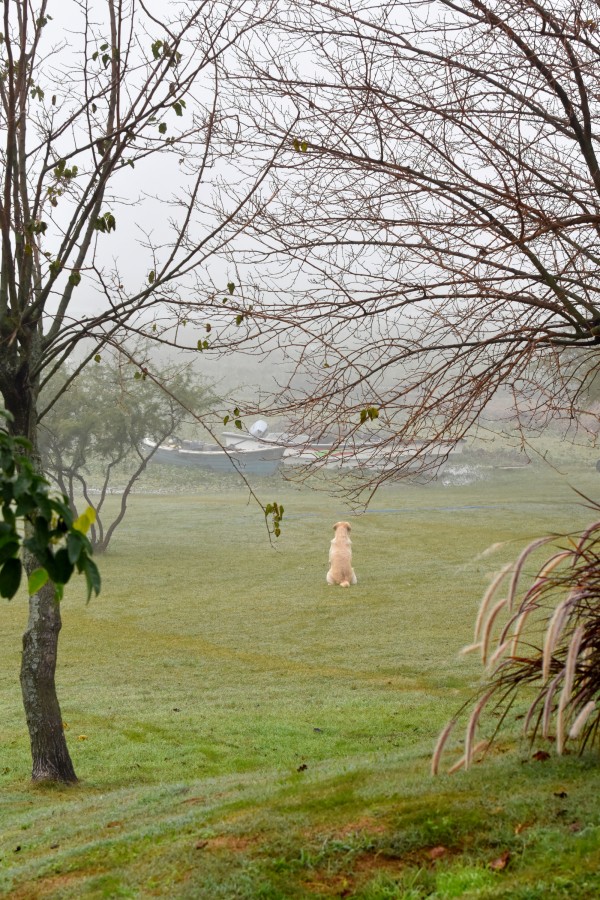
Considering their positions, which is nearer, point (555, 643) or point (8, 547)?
point (8, 547)

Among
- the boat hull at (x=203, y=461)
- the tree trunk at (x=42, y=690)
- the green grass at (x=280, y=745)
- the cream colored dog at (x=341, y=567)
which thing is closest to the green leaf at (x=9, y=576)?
the green grass at (x=280, y=745)

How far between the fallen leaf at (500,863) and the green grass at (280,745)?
13mm

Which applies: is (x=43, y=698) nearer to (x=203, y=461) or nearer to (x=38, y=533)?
(x=38, y=533)

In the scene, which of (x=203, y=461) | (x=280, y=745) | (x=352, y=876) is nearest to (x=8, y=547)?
(x=352, y=876)

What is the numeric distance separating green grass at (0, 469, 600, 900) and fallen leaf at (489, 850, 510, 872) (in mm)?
13

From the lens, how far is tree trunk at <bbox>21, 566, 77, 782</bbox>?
677 centimetres

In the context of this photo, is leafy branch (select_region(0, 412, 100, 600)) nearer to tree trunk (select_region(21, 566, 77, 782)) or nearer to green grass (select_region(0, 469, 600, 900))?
green grass (select_region(0, 469, 600, 900))

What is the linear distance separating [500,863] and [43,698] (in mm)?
4674

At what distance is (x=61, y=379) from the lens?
23391mm

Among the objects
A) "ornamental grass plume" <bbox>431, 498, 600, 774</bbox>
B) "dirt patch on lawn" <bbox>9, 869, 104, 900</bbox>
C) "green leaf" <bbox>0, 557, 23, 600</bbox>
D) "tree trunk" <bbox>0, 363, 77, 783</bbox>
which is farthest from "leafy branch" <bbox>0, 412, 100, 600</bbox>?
"tree trunk" <bbox>0, 363, 77, 783</bbox>

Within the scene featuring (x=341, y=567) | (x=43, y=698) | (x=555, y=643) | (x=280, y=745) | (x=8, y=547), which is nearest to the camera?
(x=8, y=547)

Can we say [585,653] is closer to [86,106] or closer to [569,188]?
[569,188]

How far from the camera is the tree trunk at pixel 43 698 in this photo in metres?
6.77

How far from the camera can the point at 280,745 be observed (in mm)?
7559
